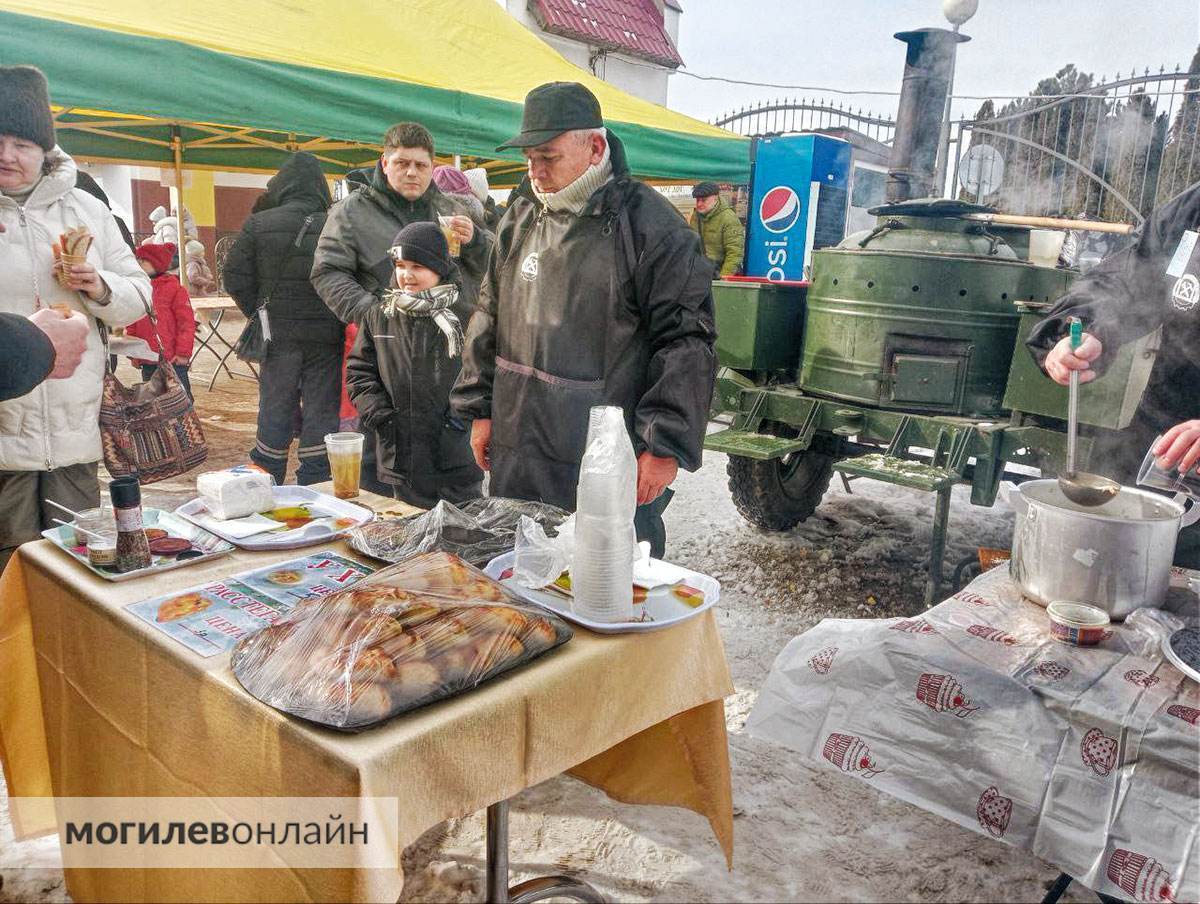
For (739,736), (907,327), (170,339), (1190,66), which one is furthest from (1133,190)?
(170,339)

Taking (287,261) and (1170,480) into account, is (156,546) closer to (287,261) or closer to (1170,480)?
(1170,480)

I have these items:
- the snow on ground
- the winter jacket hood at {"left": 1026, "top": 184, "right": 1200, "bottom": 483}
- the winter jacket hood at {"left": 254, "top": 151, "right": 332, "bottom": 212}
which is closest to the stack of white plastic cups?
the snow on ground

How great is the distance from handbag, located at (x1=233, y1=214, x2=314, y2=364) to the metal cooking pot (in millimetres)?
4102

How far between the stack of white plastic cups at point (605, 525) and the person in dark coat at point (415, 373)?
1.78 meters

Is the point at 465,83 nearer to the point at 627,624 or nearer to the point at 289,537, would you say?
the point at 289,537

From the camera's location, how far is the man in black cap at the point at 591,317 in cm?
261

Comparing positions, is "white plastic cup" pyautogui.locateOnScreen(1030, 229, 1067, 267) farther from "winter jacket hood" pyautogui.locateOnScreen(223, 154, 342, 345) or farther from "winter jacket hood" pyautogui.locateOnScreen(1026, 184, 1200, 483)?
"winter jacket hood" pyautogui.locateOnScreen(223, 154, 342, 345)

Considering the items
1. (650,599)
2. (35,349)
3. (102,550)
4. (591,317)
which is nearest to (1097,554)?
(650,599)

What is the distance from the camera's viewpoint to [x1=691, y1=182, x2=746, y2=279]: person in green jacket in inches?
362

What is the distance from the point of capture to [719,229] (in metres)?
9.27

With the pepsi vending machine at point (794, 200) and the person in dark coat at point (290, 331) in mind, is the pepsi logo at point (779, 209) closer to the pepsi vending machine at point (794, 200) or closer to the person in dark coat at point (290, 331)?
the pepsi vending machine at point (794, 200)

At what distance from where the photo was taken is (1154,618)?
5.26ft

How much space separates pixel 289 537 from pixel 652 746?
0.99 m

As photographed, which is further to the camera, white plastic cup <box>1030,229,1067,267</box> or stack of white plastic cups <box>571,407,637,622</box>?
white plastic cup <box>1030,229,1067,267</box>
